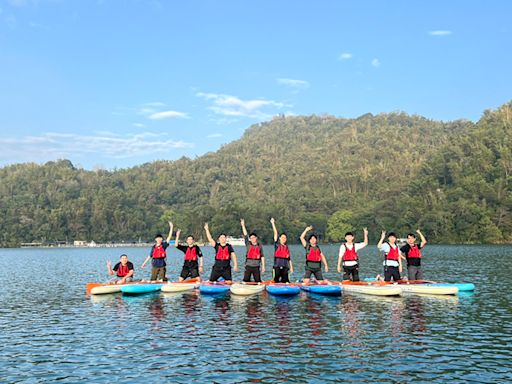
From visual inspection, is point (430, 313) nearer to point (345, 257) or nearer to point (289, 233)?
point (345, 257)

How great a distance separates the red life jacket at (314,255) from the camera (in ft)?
92.7

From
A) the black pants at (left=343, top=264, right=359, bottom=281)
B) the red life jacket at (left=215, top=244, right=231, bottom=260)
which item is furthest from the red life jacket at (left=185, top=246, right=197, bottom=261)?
the black pants at (left=343, top=264, right=359, bottom=281)

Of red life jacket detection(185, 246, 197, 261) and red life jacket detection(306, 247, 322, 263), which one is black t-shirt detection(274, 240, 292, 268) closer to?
A: red life jacket detection(306, 247, 322, 263)

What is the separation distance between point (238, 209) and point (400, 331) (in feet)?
501

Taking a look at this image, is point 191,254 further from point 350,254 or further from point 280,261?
point 350,254

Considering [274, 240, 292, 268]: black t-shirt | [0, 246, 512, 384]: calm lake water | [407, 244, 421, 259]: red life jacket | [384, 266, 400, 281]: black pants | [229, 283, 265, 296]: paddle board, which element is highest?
[407, 244, 421, 259]: red life jacket

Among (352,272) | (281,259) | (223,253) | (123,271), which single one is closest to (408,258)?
(352,272)

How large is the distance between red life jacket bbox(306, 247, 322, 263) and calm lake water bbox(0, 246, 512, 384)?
1.98 meters

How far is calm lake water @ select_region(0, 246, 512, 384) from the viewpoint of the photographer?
14055 mm

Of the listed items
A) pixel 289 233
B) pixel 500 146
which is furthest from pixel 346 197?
pixel 500 146

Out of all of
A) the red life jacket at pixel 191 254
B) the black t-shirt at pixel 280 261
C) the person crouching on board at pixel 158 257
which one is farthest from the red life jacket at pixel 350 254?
the person crouching on board at pixel 158 257

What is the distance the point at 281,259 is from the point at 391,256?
229 inches

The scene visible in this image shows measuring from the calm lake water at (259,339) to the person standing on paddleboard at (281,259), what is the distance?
1.47 meters

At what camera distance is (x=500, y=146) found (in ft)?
465
